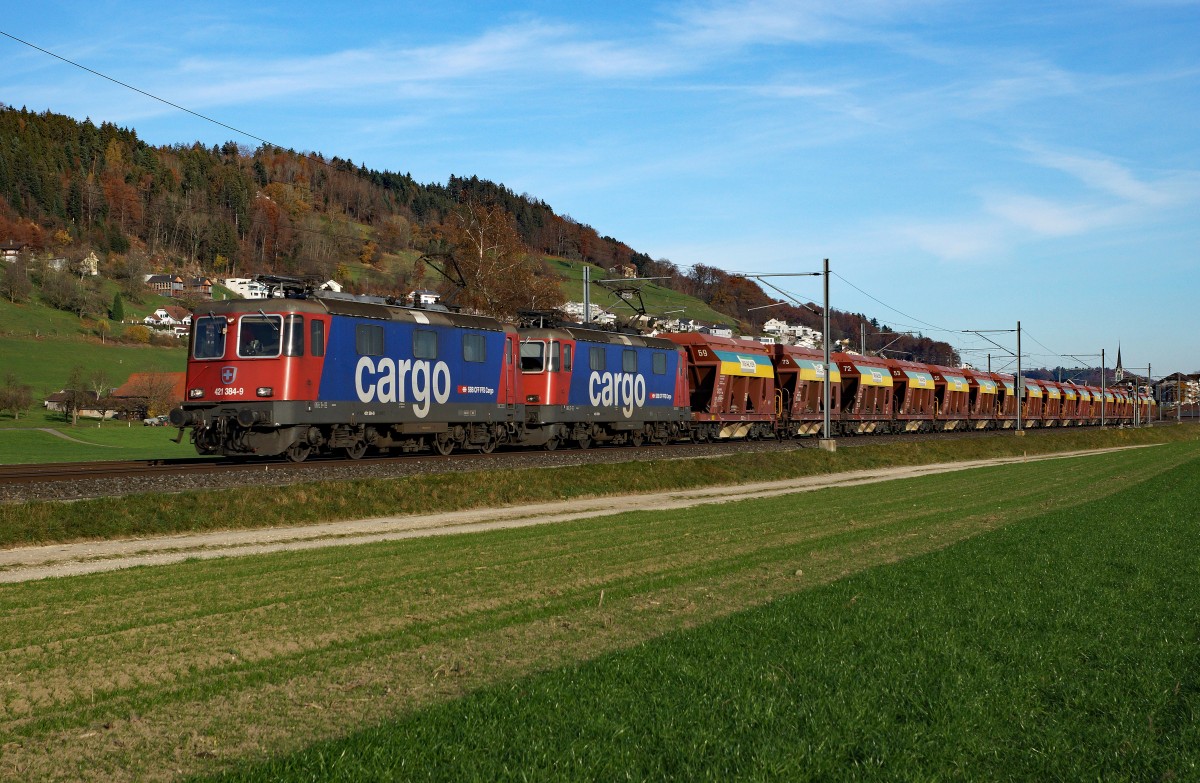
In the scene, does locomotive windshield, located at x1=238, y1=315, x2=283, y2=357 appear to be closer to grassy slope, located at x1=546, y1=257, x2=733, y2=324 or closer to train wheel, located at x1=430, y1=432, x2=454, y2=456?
train wheel, located at x1=430, y1=432, x2=454, y2=456

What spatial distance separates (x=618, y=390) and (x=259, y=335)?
57.2 ft

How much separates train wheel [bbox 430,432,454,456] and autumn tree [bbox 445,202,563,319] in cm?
2965

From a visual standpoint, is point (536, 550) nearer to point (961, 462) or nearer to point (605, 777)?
point (605, 777)

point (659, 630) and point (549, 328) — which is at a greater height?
point (549, 328)

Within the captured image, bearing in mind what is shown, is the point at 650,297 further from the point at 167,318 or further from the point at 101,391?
the point at 167,318

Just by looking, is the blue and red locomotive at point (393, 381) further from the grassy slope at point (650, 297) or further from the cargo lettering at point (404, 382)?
the grassy slope at point (650, 297)

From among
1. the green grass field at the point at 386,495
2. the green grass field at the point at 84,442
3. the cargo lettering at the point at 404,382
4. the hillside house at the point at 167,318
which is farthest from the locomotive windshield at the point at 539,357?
the hillside house at the point at 167,318

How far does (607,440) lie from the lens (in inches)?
1778

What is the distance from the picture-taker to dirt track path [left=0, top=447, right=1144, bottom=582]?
56.8 feet

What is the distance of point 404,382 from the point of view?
109 ft

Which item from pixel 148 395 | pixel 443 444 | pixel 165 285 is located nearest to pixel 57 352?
pixel 148 395

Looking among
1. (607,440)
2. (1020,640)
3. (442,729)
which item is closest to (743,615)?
(1020,640)

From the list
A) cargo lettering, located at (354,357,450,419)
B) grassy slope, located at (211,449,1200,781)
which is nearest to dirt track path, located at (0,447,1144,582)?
cargo lettering, located at (354,357,450,419)

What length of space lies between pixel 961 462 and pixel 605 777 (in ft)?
174
